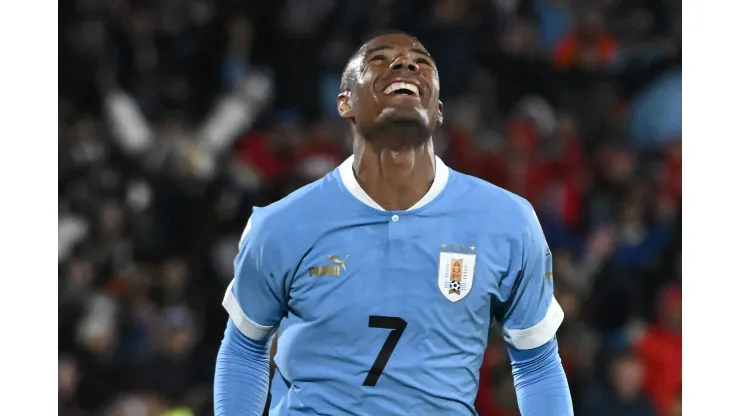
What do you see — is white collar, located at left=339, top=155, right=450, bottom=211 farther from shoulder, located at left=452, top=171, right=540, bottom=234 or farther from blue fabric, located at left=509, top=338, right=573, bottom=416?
blue fabric, located at left=509, top=338, right=573, bottom=416

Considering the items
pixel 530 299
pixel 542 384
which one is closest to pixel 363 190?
pixel 530 299

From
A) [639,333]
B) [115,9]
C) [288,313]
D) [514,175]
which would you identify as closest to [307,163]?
[514,175]

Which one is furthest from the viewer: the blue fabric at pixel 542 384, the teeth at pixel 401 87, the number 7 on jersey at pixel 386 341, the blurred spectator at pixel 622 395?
the blurred spectator at pixel 622 395

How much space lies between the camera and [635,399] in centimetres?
567

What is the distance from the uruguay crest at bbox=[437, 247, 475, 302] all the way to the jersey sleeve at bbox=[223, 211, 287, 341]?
0.45 meters

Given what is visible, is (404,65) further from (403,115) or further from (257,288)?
(257,288)

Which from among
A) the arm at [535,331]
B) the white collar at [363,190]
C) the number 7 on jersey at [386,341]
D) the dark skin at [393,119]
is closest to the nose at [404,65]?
the dark skin at [393,119]

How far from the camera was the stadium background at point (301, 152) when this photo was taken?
19.3ft

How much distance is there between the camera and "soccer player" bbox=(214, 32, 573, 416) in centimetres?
283

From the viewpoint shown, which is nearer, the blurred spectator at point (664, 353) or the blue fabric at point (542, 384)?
the blue fabric at point (542, 384)

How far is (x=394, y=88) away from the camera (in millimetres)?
2926

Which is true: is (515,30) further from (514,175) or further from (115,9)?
(115,9)

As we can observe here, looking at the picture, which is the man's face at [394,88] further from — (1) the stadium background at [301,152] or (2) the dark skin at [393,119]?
(1) the stadium background at [301,152]

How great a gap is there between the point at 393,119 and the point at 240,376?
0.88 meters
